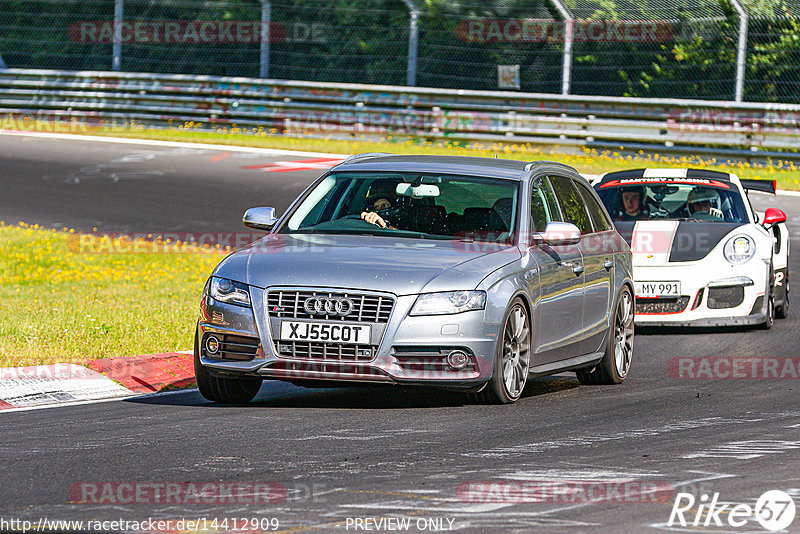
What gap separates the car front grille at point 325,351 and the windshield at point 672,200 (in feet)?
21.1

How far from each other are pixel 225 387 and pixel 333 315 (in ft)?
3.25

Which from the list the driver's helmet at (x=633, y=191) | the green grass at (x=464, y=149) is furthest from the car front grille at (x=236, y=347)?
the green grass at (x=464, y=149)

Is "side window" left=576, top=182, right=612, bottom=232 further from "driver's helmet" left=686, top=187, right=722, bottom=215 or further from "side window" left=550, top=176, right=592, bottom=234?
"driver's helmet" left=686, top=187, right=722, bottom=215

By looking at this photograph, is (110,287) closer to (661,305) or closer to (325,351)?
(661,305)

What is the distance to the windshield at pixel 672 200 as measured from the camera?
13.9 m

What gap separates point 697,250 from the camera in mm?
13164

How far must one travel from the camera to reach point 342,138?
27.7 metres

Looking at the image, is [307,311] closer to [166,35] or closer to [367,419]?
[367,419]

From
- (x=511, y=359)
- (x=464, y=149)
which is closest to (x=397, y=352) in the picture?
(x=511, y=359)

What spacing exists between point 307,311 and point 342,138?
19947 mm

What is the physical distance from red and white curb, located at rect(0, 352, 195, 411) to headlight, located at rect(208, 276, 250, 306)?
3.90ft

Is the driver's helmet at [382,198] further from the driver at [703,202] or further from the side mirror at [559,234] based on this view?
the driver at [703,202]

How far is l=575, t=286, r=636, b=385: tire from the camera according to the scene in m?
9.91
